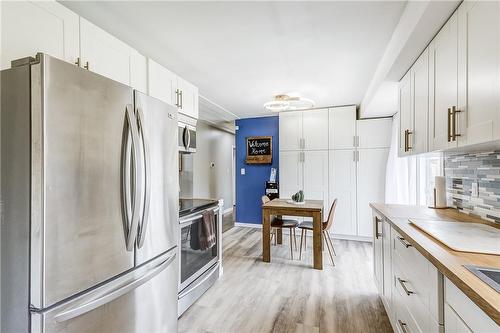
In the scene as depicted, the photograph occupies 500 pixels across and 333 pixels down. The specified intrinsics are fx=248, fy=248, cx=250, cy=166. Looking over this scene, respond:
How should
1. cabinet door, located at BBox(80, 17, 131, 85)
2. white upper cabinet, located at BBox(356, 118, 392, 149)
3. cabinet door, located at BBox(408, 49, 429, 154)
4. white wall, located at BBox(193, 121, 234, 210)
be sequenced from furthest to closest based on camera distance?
white wall, located at BBox(193, 121, 234, 210) < white upper cabinet, located at BBox(356, 118, 392, 149) < cabinet door, located at BBox(408, 49, 429, 154) < cabinet door, located at BBox(80, 17, 131, 85)

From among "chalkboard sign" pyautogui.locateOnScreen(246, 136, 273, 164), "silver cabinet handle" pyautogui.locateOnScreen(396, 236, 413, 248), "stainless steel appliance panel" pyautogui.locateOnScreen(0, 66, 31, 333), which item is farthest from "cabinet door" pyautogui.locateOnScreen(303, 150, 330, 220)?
"stainless steel appliance panel" pyautogui.locateOnScreen(0, 66, 31, 333)

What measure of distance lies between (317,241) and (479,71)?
2.37 metres

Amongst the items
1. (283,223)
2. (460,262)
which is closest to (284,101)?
(283,223)

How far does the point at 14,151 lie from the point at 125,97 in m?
0.53

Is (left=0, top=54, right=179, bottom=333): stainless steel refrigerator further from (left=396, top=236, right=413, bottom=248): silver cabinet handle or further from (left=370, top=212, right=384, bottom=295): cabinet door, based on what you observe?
(left=370, top=212, right=384, bottom=295): cabinet door

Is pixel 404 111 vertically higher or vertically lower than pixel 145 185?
higher

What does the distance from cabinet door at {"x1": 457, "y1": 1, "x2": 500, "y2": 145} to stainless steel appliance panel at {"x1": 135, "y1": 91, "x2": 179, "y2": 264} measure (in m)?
1.69

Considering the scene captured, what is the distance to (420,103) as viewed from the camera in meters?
1.96

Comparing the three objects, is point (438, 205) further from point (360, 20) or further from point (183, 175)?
point (183, 175)

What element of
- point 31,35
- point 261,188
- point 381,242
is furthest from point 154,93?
point 261,188

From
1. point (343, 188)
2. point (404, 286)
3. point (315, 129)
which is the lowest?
point (404, 286)

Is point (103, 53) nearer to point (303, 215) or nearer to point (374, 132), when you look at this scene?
point (303, 215)

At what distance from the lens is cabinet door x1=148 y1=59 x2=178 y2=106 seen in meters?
2.23

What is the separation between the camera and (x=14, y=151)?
1.03 m
